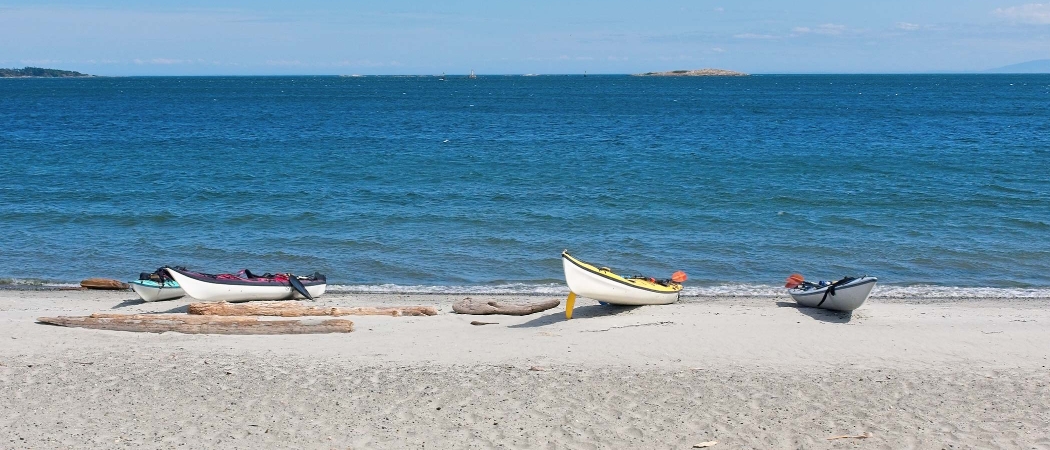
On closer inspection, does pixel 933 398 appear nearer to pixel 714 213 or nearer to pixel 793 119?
pixel 714 213

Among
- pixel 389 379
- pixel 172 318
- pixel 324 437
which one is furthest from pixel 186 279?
pixel 324 437

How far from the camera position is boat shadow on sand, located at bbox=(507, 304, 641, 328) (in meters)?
14.1

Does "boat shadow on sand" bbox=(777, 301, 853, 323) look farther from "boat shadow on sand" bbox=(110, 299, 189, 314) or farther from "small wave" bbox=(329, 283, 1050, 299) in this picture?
"boat shadow on sand" bbox=(110, 299, 189, 314)

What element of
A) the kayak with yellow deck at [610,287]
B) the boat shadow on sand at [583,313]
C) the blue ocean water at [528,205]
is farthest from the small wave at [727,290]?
the boat shadow on sand at [583,313]

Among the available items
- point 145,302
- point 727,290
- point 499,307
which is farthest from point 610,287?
point 145,302

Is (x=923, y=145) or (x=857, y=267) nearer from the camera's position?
(x=857, y=267)

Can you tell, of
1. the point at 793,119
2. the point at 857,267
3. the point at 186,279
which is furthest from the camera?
the point at 793,119

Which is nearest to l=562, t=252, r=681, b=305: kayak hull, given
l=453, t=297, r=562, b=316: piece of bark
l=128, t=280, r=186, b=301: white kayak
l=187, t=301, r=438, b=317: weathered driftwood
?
l=453, t=297, r=562, b=316: piece of bark

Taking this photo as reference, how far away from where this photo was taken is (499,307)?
48.6 feet

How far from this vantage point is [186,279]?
14891 millimetres

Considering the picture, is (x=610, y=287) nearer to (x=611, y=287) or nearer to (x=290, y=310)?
(x=611, y=287)

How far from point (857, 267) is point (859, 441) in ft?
38.1

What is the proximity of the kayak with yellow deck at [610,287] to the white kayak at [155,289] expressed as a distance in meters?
7.03

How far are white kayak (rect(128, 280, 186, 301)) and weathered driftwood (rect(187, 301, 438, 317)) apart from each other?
1.54 m
